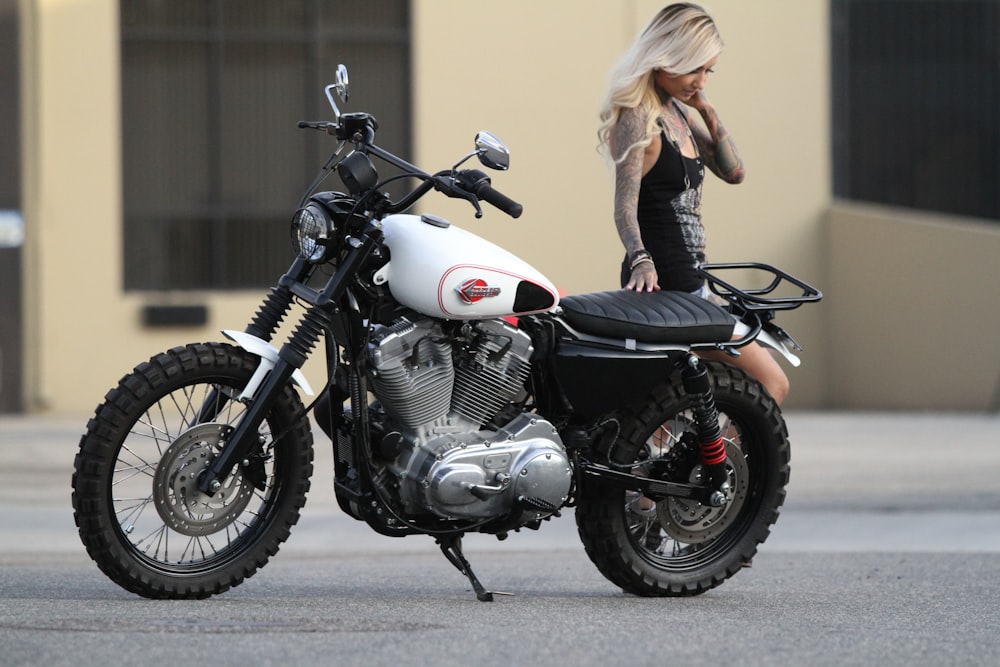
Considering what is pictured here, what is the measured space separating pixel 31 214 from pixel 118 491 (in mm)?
11225

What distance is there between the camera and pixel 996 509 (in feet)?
31.3

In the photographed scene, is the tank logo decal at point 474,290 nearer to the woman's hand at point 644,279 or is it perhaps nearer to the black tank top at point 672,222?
the woman's hand at point 644,279

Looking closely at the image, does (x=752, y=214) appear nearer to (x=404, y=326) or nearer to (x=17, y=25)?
(x=17, y=25)

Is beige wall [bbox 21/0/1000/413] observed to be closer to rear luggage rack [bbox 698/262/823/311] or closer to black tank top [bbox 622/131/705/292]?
black tank top [bbox 622/131/705/292]

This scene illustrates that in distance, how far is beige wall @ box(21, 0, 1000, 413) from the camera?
1598 centimetres

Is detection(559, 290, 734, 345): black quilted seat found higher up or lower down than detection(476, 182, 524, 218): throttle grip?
lower down

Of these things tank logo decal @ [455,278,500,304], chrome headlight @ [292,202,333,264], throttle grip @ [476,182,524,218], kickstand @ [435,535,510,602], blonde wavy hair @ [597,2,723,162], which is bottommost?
kickstand @ [435,535,510,602]

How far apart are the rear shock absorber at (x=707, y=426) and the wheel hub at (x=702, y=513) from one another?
5 cm

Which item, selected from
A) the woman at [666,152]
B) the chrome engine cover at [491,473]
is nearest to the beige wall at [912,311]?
the woman at [666,152]

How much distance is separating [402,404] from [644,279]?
105cm

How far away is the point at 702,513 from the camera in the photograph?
589cm

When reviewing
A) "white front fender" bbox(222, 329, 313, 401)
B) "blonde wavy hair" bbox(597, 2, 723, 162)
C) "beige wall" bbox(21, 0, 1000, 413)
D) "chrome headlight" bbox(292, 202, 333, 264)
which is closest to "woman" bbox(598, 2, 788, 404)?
"blonde wavy hair" bbox(597, 2, 723, 162)

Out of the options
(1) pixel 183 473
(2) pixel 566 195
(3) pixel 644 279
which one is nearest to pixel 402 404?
(1) pixel 183 473

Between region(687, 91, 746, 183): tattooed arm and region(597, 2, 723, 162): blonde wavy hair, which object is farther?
region(687, 91, 746, 183): tattooed arm
